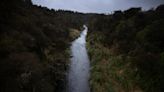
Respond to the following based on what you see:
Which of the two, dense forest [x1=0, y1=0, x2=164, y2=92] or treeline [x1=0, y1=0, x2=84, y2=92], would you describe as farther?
dense forest [x1=0, y1=0, x2=164, y2=92]

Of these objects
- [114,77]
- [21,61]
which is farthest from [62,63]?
[21,61]

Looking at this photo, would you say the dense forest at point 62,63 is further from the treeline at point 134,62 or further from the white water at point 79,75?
the white water at point 79,75

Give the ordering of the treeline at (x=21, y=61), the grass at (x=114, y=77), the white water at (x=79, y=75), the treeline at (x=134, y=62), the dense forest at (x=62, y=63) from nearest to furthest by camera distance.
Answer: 1. the treeline at (x=21, y=61)
2. the dense forest at (x=62, y=63)
3. the treeline at (x=134, y=62)
4. the grass at (x=114, y=77)
5. the white water at (x=79, y=75)

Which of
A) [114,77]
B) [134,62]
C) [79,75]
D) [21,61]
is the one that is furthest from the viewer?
[79,75]

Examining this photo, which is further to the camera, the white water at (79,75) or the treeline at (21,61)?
the white water at (79,75)

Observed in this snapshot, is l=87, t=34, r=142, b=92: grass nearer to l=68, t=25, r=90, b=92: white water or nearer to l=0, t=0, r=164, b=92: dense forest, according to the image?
l=0, t=0, r=164, b=92: dense forest

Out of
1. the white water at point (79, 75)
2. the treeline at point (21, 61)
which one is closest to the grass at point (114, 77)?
the white water at point (79, 75)

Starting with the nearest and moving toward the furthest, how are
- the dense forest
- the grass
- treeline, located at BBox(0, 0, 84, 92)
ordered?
treeline, located at BBox(0, 0, 84, 92) → the dense forest → the grass

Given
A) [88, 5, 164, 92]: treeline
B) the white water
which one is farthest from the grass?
the white water

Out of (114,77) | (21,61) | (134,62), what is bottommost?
(114,77)

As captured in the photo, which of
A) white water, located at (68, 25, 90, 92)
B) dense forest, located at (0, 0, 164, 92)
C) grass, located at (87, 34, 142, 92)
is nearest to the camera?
dense forest, located at (0, 0, 164, 92)

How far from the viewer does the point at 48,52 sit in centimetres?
2891

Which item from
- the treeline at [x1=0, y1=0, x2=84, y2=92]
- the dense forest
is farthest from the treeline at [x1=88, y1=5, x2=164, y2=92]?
the treeline at [x1=0, y1=0, x2=84, y2=92]

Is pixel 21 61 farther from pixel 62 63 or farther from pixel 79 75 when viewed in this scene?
pixel 62 63
